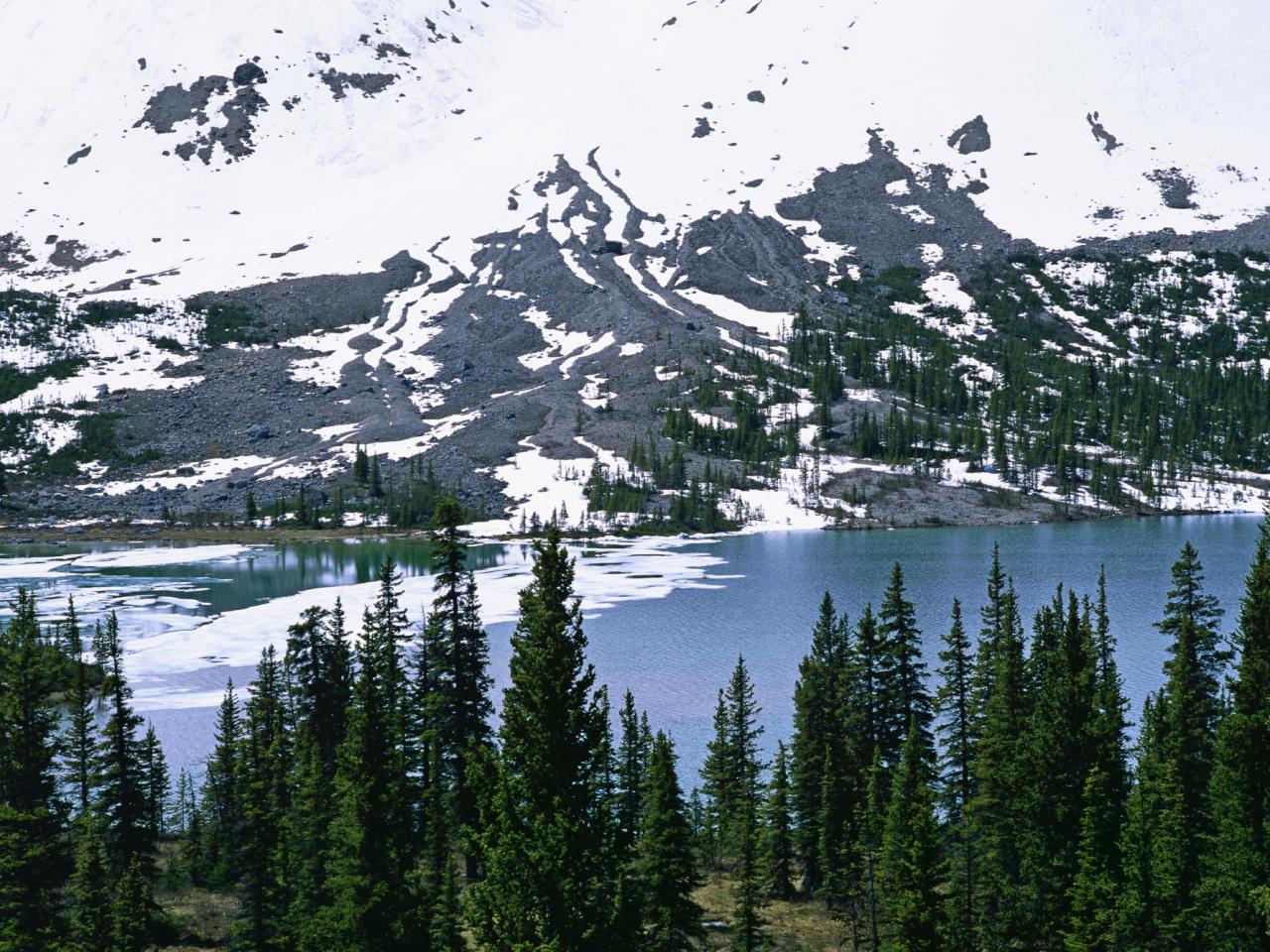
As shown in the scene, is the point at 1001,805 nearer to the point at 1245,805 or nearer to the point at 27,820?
the point at 1245,805

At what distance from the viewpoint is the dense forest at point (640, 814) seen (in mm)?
23359

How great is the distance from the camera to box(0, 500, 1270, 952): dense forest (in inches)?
920

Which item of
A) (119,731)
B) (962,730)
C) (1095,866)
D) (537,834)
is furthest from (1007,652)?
(119,731)

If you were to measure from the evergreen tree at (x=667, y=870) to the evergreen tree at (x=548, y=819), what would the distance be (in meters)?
16.3

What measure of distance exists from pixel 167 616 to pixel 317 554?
55972 mm

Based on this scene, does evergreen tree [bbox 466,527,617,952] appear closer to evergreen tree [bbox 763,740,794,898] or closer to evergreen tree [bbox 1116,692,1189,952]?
evergreen tree [bbox 1116,692,1189,952]

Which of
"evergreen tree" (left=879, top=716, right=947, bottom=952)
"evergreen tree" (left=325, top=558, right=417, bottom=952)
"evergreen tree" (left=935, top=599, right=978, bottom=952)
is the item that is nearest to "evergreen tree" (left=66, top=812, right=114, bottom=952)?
"evergreen tree" (left=325, top=558, right=417, bottom=952)

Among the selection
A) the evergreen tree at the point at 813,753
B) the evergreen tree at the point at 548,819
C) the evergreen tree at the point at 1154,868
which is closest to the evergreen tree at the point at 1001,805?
the evergreen tree at the point at 1154,868

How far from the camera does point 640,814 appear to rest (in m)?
52.5

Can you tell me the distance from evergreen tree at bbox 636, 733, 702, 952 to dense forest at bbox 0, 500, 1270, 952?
10 centimetres

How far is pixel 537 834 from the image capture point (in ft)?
72.5

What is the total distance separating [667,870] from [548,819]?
19141mm

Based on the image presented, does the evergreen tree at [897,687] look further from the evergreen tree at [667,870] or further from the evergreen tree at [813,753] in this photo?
the evergreen tree at [667,870]

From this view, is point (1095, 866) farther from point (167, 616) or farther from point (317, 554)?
point (317, 554)
